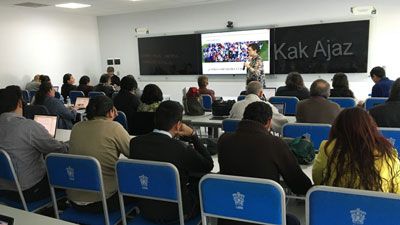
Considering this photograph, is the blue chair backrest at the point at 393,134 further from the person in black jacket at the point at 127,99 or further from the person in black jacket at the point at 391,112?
the person in black jacket at the point at 127,99

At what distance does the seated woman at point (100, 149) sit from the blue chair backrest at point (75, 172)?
0.16 meters

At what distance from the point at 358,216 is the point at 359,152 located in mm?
310

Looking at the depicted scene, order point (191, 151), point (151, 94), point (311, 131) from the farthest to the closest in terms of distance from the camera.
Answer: point (151, 94)
point (311, 131)
point (191, 151)

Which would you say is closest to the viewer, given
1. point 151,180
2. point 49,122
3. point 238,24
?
point 151,180

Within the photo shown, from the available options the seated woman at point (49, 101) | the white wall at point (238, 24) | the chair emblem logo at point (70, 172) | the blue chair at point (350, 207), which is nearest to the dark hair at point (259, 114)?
the blue chair at point (350, 207)

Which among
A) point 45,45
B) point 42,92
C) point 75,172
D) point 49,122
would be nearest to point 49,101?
point 42,92

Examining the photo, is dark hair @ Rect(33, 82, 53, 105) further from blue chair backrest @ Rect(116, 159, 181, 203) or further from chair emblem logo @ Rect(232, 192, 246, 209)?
chair emblem logo @ Rect(232, 192, 246, 209)

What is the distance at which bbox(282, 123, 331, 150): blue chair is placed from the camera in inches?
111

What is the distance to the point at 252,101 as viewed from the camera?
3.73 metres

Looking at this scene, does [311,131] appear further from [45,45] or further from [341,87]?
[45,45]

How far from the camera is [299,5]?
724 cm

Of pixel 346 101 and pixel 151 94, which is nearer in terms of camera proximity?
pixel 151 94

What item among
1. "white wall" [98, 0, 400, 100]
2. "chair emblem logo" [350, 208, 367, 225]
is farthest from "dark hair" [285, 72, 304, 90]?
"chair emblem logo" [350, 208, 367, 225]

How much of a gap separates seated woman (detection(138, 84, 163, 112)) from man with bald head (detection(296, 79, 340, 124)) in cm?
153
